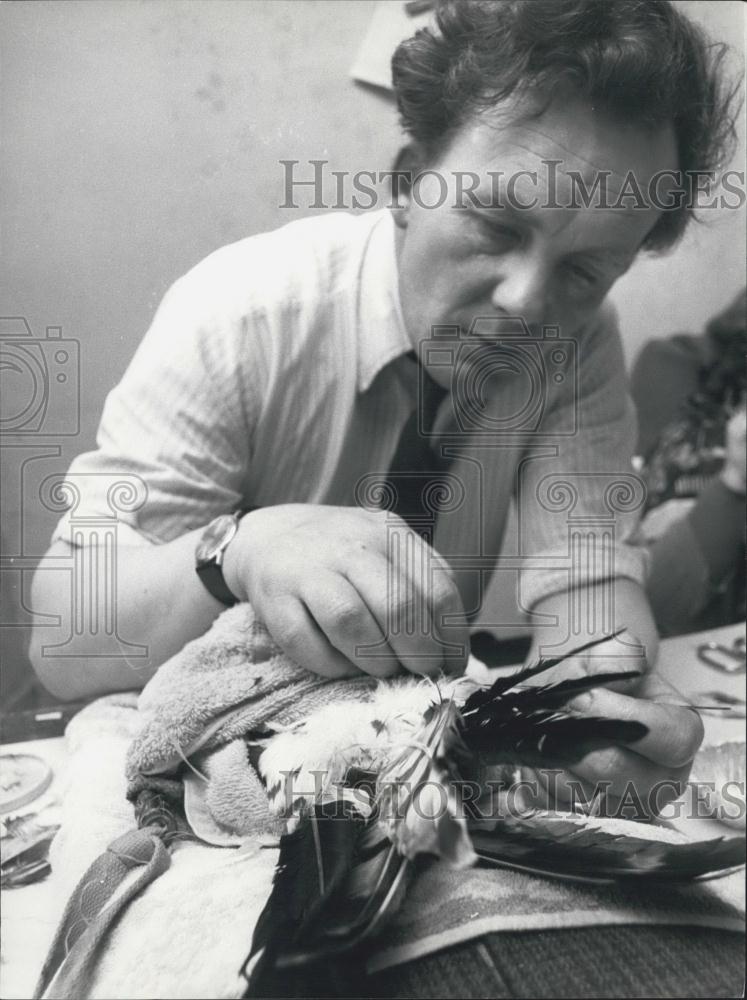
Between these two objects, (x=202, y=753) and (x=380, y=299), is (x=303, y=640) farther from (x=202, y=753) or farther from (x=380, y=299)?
(x=380, y=299)

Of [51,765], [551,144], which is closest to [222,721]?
[51,765]

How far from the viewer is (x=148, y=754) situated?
0.43 m

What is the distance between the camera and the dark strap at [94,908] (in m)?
0.39

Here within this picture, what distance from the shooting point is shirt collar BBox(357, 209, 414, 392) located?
489 millimetres

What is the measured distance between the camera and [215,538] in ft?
1.53

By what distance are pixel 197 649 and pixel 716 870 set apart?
0.89 ft

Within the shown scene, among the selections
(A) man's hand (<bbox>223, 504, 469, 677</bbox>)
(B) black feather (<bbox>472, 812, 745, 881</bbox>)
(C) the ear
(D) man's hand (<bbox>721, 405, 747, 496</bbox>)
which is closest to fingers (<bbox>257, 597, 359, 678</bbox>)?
(A) man's hand (<bbox>223, 504, 469, 677</bbox>)

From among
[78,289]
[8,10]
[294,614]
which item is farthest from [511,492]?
[8,10]

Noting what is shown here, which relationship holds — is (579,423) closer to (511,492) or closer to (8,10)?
(511,492)

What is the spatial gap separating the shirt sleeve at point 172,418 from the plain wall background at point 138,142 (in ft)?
0.04

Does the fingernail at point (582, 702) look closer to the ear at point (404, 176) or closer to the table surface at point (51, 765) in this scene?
the table surface at point (51, 765)

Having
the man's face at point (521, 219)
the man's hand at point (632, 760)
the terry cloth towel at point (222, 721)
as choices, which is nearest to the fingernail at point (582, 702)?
the man's hand at point (632, 760)

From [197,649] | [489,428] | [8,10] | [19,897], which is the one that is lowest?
[19,897]

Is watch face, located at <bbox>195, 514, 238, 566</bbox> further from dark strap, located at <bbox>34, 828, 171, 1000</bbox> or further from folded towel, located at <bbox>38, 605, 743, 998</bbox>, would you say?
dark strap, located at <bbox>34, 828, 171, 1000</bbox>
